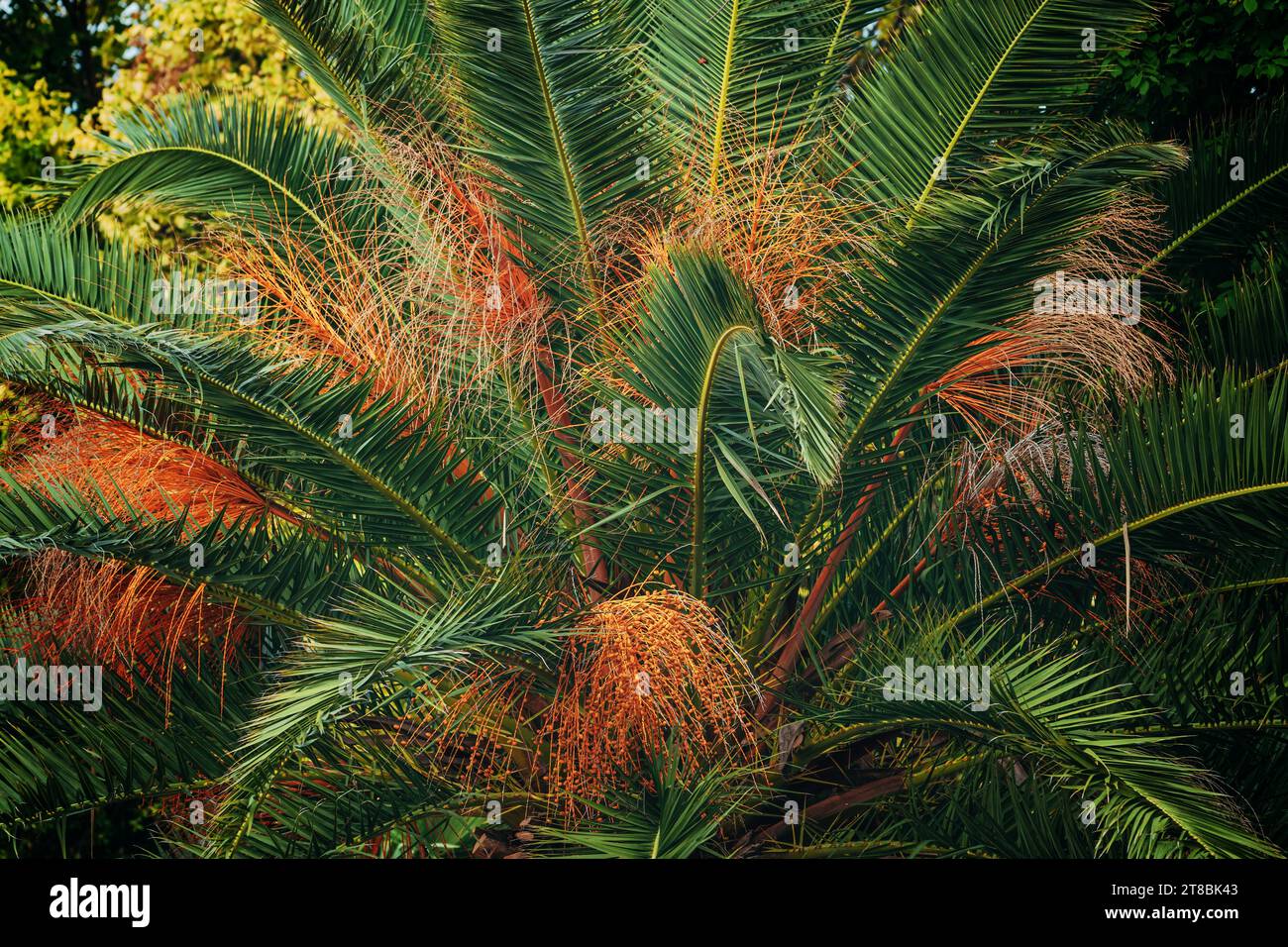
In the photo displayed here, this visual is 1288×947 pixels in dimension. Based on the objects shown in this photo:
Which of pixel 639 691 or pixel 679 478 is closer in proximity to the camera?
pixel 639 691

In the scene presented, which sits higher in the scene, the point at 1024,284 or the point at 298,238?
the point at 298,238

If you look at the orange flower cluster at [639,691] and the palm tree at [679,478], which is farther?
the orange flower cluster at [639,691]

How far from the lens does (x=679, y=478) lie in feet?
14.7

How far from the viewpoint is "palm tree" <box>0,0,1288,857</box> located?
4.04 meters

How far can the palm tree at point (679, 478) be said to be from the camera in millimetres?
4035

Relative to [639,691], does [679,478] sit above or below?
above

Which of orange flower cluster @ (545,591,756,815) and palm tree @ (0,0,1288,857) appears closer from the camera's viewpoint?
palm tree @ (0,0,1288,857)

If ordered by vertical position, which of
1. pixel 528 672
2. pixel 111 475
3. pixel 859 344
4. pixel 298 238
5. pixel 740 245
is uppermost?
pixel 298 238
